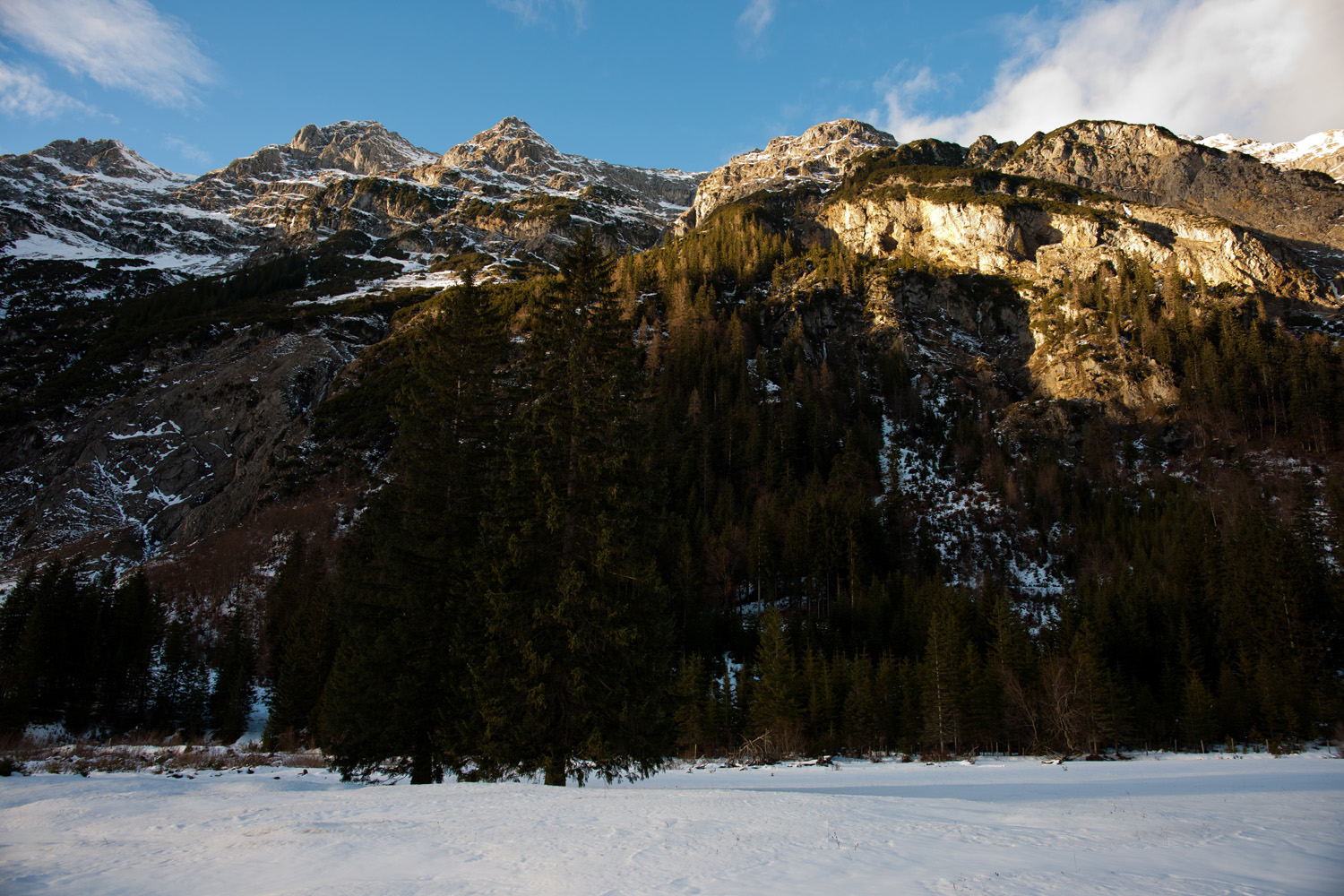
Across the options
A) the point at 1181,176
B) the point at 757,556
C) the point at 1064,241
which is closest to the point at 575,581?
the point at 757,556

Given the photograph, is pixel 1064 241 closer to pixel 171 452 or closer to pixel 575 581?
pixel 575 581

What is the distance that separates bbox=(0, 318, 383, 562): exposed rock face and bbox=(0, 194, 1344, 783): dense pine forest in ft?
38.7

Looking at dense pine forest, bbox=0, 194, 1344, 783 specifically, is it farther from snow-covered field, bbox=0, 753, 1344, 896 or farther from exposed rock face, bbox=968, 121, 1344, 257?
exposed rock face, bbox=968, 121, 1344, 257

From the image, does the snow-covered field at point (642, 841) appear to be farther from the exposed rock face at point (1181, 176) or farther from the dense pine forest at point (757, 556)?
the exposed rock face at point (1181, 176)

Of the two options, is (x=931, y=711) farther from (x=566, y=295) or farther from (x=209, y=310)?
(x=209, y=310)

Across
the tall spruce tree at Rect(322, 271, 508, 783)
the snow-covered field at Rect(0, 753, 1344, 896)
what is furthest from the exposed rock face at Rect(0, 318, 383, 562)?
the snow-covered field at Rect(0, 753, 1344, 896)

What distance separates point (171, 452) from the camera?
310 ft

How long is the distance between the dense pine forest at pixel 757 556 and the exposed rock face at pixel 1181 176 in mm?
57452

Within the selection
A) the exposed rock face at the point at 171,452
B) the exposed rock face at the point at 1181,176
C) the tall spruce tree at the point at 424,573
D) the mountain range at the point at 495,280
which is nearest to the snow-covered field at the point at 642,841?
the tall spruce tree at the point at 424,573

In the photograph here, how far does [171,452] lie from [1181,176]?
735 ft

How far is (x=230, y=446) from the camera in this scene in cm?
9531

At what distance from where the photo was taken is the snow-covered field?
5.60m

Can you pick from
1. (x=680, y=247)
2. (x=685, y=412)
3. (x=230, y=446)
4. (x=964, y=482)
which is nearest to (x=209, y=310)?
(x=230, y=446)

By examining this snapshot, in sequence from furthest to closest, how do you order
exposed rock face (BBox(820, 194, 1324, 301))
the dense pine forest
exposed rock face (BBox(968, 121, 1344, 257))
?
exposed rock face (BBox(968, 121, 1344, 257))
exposed rock face (BBox(820, 194, 1324, 301))
the dense pine forest
